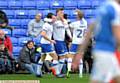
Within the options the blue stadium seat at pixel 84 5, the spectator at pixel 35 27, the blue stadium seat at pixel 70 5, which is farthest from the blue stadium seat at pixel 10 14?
the spectator at pixel 35 27

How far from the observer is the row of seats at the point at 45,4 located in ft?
69.1

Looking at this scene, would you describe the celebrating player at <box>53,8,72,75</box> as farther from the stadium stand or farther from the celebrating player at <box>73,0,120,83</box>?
the celebrating player at <box>73,0,120,83</box>

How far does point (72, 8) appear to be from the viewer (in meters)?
21.1

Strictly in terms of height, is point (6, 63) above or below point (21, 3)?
below

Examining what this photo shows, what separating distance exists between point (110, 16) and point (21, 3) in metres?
15.9

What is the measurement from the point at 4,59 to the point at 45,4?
18.5ft

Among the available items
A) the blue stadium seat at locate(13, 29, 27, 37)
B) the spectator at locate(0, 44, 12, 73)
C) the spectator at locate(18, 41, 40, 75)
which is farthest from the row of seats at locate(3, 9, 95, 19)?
the spectator at locate(18, 41, 40, 75)

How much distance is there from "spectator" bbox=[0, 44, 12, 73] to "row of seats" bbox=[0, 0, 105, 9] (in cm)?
508

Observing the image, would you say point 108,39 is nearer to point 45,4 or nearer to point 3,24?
point 3,24

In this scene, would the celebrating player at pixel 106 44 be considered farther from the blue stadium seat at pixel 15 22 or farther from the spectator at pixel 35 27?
the blue stadium seat at pixel 15 22

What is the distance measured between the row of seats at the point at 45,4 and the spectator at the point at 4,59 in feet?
16.7

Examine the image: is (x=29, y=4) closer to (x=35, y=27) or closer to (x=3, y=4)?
(x=3, y=4)

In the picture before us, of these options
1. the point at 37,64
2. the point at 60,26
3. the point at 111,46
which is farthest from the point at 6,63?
the point at 111,46

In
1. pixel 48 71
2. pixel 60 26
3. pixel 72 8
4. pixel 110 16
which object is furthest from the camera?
pixel 72 8
